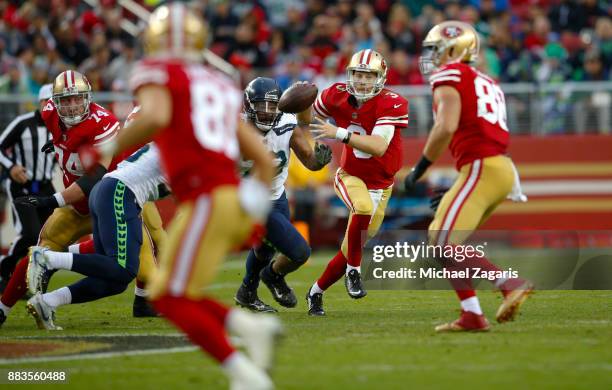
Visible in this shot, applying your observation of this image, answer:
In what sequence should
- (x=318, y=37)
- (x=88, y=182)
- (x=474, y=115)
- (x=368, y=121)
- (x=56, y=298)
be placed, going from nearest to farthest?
(x=474, y=115)
(x=56, y=298)
(x=88, y=182)
(x=368, y=121)
(x=318, y=37)

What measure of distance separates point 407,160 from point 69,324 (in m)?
6.59

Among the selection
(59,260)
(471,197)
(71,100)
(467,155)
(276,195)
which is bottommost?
(59,260)

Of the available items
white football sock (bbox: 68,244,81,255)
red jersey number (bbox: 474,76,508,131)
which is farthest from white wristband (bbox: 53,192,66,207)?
red jersey number (bbox: 474,76,508,131)

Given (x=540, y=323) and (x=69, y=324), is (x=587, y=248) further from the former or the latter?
(x=69, y=324)

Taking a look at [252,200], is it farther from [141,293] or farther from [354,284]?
[141,293]

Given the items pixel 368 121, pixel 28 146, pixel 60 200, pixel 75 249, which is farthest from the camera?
pixel 28 146

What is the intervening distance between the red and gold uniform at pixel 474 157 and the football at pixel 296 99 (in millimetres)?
1190

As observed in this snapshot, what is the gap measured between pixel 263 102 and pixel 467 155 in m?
1.58

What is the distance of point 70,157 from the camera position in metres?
7.52

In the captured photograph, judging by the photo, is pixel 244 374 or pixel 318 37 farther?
pixel 318 37

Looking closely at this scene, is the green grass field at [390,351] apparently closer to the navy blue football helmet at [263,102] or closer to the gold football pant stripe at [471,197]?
the gold football pant stripe at [471,197]

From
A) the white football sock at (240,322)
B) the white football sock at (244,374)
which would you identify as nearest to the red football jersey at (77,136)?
the white football sock at (240,322)

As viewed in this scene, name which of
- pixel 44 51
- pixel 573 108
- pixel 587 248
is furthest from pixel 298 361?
pixel 44 51

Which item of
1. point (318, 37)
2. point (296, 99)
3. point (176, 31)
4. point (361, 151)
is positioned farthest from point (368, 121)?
point (318, 37)
